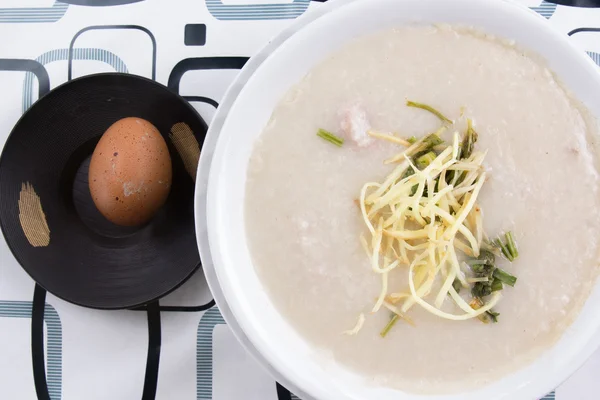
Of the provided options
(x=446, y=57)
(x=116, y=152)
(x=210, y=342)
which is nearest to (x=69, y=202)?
(x=116, y=152)

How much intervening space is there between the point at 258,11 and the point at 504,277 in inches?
28.9

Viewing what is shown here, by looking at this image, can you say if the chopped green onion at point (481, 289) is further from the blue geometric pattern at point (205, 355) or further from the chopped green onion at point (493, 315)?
the blue geometric pattern at point (205, 355)

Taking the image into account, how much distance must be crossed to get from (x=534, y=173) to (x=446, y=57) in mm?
240

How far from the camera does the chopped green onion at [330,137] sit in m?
0.97

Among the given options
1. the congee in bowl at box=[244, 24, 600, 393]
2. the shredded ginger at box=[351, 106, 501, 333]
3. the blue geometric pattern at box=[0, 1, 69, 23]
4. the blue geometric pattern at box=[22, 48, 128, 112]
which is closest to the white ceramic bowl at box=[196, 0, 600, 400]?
the congee in bowl at box=[244, 24, 600, 393]

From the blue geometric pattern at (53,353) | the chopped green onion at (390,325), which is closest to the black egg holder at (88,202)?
the blue geometric pattern at (53,353)

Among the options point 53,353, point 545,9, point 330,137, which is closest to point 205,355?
point 53,353

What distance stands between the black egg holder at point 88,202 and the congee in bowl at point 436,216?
295mm

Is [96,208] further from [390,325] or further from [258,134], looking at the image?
[390,325]

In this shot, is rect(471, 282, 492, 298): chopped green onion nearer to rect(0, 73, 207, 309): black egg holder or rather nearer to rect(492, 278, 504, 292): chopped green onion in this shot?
rect(492, 278, 504, 292): chopped green onion

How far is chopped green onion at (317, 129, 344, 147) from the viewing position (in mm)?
967

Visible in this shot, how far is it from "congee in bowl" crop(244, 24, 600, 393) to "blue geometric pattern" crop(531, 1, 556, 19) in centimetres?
28

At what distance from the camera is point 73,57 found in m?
1.29

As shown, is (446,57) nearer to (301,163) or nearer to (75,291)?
(301,163)
